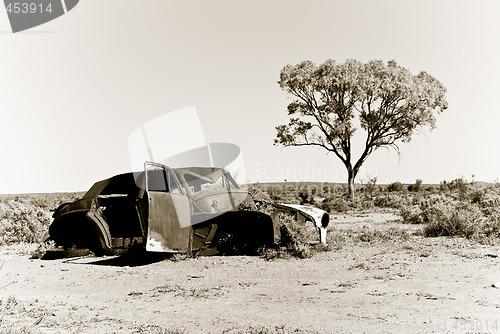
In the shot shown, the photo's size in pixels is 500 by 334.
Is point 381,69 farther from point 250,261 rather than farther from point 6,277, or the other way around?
point 6,277

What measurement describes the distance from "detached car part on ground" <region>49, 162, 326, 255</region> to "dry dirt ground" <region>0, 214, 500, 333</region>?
424 millimetres

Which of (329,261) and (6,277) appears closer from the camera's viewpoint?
(6,277)

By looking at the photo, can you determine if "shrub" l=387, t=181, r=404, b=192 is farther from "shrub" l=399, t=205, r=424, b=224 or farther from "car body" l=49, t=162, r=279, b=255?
"car body" l=49, t=162, r=279, b=255

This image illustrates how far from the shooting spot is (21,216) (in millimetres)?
13367

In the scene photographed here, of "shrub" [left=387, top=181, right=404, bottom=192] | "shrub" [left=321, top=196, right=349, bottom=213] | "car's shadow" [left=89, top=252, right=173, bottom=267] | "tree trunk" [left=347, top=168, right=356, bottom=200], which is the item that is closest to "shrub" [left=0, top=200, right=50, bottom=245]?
"car's shadow" [left=89, top=252, right=173, bottom=267]

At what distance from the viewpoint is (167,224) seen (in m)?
7.44

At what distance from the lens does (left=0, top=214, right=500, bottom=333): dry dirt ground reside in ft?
15.8

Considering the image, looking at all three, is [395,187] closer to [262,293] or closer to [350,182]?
[350,182]

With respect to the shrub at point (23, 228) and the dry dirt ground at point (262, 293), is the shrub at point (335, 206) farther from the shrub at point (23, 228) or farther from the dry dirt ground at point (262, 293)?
the shrub at point (23, 228)

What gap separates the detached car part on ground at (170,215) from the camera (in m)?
7.82

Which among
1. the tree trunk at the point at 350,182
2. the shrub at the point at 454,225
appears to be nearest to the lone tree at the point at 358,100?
the tree trunk at the point at 350,182

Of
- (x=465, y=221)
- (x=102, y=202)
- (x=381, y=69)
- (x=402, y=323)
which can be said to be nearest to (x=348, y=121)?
(x=381, y=69)

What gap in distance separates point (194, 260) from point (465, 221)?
6.94 metres

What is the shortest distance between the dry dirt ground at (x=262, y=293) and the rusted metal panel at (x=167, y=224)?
0.51 metres
